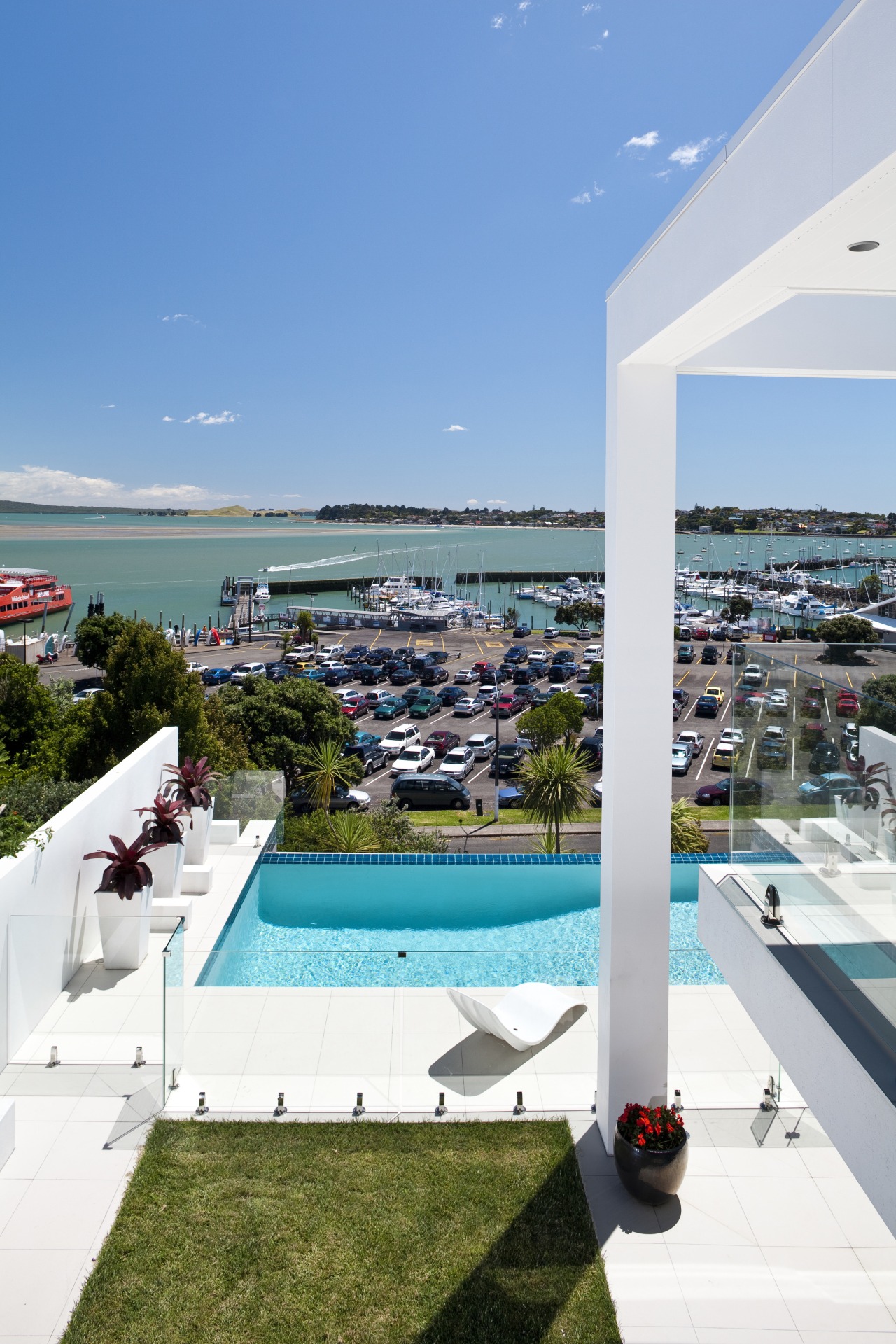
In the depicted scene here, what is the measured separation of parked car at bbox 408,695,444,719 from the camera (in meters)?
45.4

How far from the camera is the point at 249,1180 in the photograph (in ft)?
17.6

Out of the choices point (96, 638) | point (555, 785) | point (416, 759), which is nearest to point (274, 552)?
point (96, 638)

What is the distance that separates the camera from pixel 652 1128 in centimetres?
519

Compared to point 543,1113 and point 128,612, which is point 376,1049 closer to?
point 543,1113

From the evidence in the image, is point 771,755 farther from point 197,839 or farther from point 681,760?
point 681,760

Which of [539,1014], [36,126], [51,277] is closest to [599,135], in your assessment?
[36,126]

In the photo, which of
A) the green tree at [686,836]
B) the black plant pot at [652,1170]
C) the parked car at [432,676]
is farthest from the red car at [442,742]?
the black plant pot at [652,1170]

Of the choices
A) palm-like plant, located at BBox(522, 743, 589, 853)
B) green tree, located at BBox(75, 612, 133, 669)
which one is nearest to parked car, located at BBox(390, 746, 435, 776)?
palm-like plant, located at BBox(522, 743, 589, 853)

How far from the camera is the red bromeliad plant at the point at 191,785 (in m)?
10.1

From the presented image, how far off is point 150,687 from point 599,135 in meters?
50.6

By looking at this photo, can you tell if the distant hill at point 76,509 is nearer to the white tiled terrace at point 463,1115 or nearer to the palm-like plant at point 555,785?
the palm-like plant at point 555,785

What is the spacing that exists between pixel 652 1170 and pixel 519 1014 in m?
1.42

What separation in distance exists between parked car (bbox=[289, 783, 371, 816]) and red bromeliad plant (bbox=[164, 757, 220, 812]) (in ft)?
46.4

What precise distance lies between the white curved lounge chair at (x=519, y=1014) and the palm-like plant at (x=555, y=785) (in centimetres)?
995
